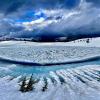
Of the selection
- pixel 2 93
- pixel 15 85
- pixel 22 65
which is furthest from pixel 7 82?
pixel 22 65

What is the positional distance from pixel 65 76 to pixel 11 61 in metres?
6.90

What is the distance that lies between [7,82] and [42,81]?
1.58m

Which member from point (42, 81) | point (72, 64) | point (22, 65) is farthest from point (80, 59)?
point (42, 81)

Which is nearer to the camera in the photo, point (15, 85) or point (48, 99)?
point (48, 99)

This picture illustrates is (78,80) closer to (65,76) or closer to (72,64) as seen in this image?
(65,76)

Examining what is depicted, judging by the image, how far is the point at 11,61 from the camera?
20125 millimetres

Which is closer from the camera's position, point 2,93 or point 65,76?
point 2,93

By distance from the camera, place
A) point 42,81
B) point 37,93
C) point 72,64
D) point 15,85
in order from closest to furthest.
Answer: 1. point 37,93
2. point 15,85
3. point 42,81
4. point 72,64

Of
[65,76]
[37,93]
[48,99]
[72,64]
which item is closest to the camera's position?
[48,99]

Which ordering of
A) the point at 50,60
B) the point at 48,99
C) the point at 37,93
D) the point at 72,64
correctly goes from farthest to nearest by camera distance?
1. the point at 50,60
2. the point at 72,64
3. the point at 37,93
4. the point at 48,99

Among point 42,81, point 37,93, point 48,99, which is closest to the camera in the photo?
point 48,99

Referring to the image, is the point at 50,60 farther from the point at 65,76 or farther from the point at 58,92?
the point at 58,92

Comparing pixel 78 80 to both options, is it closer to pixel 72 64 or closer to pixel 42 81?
pixel 42 81

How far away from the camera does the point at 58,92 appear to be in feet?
35.6
